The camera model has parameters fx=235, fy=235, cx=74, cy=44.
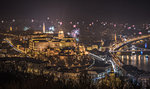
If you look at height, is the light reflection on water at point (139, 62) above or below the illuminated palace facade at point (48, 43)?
below

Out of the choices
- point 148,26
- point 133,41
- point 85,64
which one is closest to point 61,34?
point 133,41

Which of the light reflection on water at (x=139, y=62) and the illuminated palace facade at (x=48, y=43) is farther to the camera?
the illuminated palace facade at (x=48, y=43)

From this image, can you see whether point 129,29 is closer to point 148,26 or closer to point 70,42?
point 148,26

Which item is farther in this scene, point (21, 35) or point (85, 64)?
point (21, 35)

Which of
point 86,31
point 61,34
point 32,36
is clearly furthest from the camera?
point 86,31

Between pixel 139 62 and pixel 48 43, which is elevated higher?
pixel 48 43

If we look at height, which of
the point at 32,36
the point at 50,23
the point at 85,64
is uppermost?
the point at 50,23

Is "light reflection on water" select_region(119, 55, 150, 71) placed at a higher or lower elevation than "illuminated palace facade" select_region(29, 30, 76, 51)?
lower

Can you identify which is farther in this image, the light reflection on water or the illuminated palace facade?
the illuminated palace facade

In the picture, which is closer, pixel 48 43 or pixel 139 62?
pixel 139 62

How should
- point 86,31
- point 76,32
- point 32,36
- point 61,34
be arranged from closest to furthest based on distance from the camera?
point 32,36 → point 61,34 → point 76,32 → point 86,31

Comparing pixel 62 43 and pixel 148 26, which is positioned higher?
pixel 148 26
